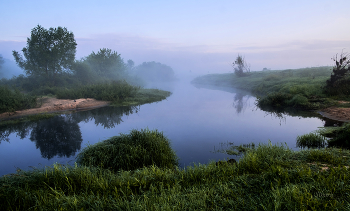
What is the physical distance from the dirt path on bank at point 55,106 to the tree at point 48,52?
11686 millimetres

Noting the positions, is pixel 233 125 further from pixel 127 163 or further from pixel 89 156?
pixel 89 156

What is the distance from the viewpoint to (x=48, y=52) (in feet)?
87.8

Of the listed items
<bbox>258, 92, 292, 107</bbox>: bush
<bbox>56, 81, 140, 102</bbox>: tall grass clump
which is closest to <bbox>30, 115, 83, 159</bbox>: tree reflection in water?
<bbox>56, 81, 140, 102</bbox>: tall grass clump

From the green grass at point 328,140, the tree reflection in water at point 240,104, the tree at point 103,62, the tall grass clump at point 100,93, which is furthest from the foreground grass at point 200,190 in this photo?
the tree at point 103,62

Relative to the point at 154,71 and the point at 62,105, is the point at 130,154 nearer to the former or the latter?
the point at 62,105

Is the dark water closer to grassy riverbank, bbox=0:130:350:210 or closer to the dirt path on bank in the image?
grassy riverbank, bbox=0:130:350:210

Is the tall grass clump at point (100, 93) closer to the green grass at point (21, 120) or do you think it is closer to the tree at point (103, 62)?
the green grass at point (21, 120)

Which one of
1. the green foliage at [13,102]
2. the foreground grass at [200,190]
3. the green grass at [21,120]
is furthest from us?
the green foliage at [13,102]

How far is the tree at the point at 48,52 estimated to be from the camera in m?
26.4

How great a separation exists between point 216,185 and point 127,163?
3.20 m

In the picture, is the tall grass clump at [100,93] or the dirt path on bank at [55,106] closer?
the dirt path on bank at [55,106]

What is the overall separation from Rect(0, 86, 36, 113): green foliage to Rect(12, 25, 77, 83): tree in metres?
13.3

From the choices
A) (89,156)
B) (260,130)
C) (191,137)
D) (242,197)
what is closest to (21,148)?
(89,156)

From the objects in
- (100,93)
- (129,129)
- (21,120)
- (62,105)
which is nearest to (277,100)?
(129,129)
